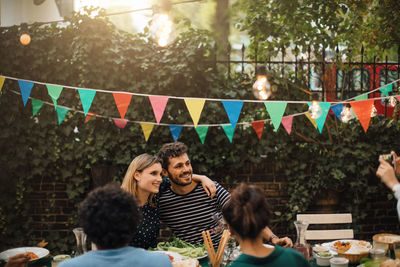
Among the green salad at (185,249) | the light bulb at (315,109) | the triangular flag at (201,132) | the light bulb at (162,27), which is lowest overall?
the green salad at (185,249)

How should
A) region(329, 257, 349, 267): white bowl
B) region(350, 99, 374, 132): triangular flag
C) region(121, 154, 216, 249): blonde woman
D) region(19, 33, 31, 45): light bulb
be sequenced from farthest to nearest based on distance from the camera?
region(19, 33, 31, 45): light bulb
region(350, 99, 374, 132): triangular flag
region(121, 154, 216, 249): blonde woman
region(329, 257, 349, 267): white bowl

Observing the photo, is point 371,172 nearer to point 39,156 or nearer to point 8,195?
point 39,156

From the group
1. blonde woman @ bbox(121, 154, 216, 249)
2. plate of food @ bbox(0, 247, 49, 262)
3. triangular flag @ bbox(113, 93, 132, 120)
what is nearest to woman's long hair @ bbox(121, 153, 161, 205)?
blonde woman @ bbox(121, 154, 216, 249)

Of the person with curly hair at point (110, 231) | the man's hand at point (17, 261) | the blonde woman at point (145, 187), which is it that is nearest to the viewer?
the person with curly hair at point (110, 231)

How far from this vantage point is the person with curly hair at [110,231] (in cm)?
152

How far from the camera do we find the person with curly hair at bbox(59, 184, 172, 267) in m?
1.52

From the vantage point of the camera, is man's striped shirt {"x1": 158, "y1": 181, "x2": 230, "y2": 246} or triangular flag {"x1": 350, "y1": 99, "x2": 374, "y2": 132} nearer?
man's striped shirt {"x1": 158, "y1": 181, "x2": 230, "y2": 246}

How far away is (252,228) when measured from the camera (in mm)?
1592

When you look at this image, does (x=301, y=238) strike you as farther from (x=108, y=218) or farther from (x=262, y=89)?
(x=262, y=89)

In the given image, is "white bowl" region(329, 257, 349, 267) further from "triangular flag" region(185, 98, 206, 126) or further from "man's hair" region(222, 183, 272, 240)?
"triangular flag" region(185, 98, 206, 126)

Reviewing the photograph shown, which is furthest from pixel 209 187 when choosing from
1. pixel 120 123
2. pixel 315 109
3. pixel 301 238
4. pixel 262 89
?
pixel 120 123

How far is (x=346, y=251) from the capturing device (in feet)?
8.45

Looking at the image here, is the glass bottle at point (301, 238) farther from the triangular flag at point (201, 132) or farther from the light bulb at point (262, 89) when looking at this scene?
the triangular flag at point (201, 132)

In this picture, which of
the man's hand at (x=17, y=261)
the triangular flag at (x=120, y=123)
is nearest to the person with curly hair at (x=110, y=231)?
the man's hand at (x=17, y=261)
